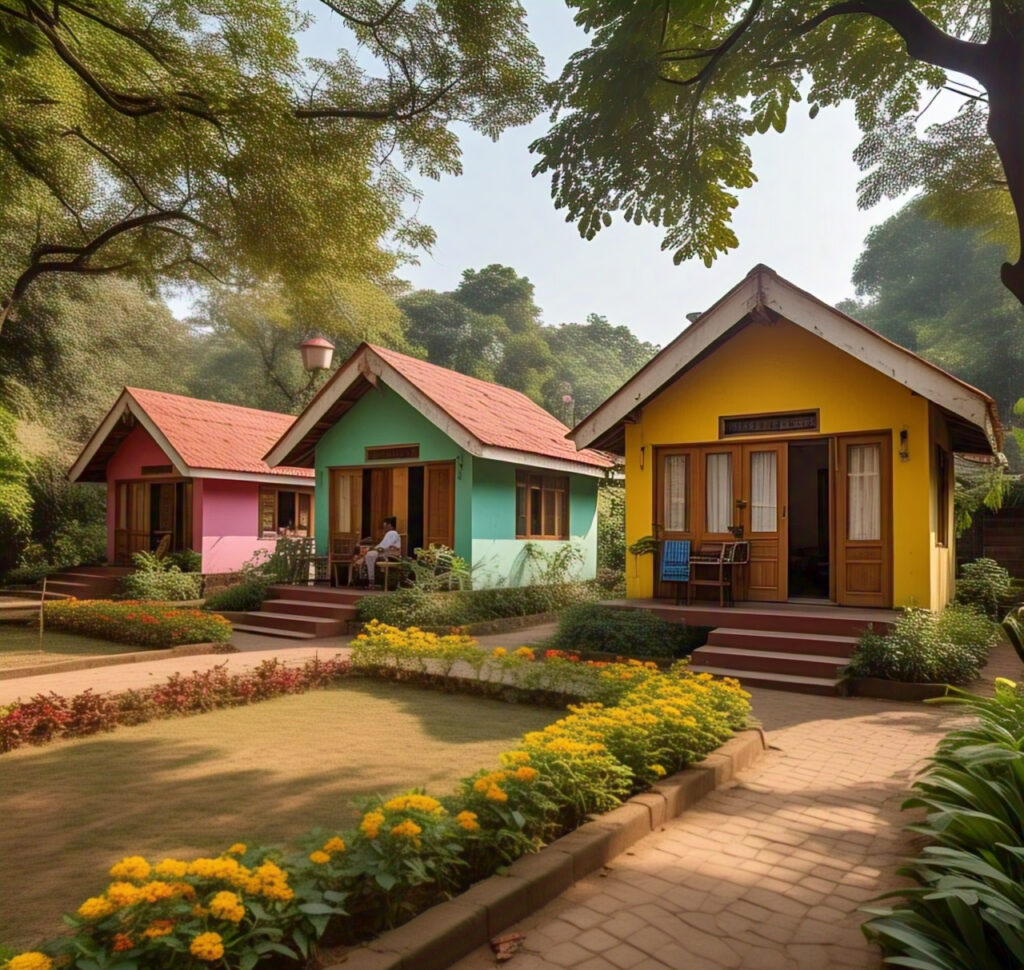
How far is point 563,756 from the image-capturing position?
4285mm

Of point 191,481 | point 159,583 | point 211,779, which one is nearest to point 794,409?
point 211,779

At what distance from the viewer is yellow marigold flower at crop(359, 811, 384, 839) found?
3125mm

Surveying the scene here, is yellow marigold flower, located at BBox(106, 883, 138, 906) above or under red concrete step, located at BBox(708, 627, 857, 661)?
above

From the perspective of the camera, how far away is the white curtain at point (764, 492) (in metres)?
11.5

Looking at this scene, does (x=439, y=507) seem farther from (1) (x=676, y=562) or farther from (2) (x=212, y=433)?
(2) (x=212, y=433)

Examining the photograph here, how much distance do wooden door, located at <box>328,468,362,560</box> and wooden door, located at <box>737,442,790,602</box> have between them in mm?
8906

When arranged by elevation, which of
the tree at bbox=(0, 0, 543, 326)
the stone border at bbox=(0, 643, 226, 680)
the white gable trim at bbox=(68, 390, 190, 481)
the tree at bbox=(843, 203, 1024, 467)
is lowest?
the stone border at bbox=(0, 643, 226, 680)

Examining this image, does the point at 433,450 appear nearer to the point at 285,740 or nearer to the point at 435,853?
the point at 285,740

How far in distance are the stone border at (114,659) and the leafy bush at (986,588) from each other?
13.7 meters

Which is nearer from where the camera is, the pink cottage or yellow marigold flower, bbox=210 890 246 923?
yellow marigold flower, bbox=210 890 246 923

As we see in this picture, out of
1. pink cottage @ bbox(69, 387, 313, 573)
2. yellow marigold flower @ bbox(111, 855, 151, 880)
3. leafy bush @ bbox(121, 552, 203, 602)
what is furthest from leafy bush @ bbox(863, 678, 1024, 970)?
pink cottage @ bbox(69, 387, 313, 573)

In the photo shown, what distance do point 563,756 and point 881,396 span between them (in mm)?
8750

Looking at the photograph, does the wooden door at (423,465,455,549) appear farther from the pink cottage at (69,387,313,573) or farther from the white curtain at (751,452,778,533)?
the white curtain at (751,452,778,533)

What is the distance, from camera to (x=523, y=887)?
3.29 metres
